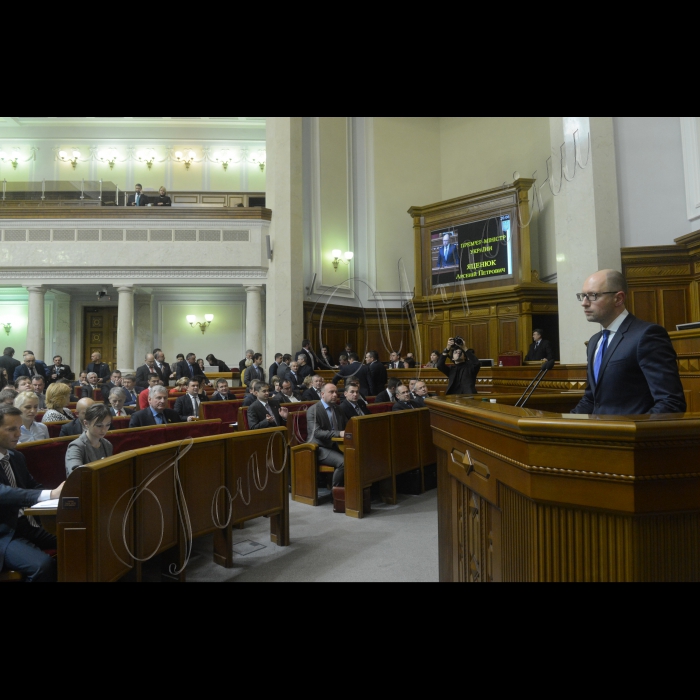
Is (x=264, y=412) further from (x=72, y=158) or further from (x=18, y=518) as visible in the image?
(x=72, y=158)

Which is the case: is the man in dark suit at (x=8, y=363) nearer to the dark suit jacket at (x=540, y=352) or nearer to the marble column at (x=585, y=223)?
the dark suit jacket at (x=540, y=352)

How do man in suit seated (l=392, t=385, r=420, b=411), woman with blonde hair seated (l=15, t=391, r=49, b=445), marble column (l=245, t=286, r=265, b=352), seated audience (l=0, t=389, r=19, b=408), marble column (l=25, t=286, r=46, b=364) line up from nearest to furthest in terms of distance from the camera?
1. woman with blonde hair seated (l=15, t=391, r=49, b=445)
2. seated audience (l=0, t=389, r=19, b=408)
3. man in suit seated (l=392, t=385, r=420, b=411)
4. marble column (l=25, t=286, r=46, b=364)
5. marble column (l=245, t=286, r=265, b=352)

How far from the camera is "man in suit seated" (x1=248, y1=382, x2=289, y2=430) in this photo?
17.8 ft

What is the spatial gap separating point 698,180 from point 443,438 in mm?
7343

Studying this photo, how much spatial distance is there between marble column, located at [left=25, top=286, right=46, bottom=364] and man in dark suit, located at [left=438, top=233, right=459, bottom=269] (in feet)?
30.1

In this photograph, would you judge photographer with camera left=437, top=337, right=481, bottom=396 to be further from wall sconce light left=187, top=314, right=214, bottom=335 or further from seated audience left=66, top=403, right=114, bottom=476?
wall sconce light left=187, top=314, right=214, bottom=335

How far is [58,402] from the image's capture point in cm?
500

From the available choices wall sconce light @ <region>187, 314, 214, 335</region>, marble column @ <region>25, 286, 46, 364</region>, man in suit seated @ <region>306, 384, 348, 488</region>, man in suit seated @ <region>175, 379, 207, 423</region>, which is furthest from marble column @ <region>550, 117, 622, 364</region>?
marble column @ <region>25, 286, 46, 364</region>

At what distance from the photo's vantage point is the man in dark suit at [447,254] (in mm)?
12609

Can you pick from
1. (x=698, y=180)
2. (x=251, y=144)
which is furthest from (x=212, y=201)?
(x=698, y=180)

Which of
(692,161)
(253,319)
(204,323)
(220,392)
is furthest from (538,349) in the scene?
(204,323)

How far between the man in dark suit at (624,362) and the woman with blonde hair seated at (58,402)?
436 cm

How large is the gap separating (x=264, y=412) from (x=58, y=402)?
6.20 feet

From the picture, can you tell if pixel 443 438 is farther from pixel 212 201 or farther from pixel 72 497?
pixel 212 201
